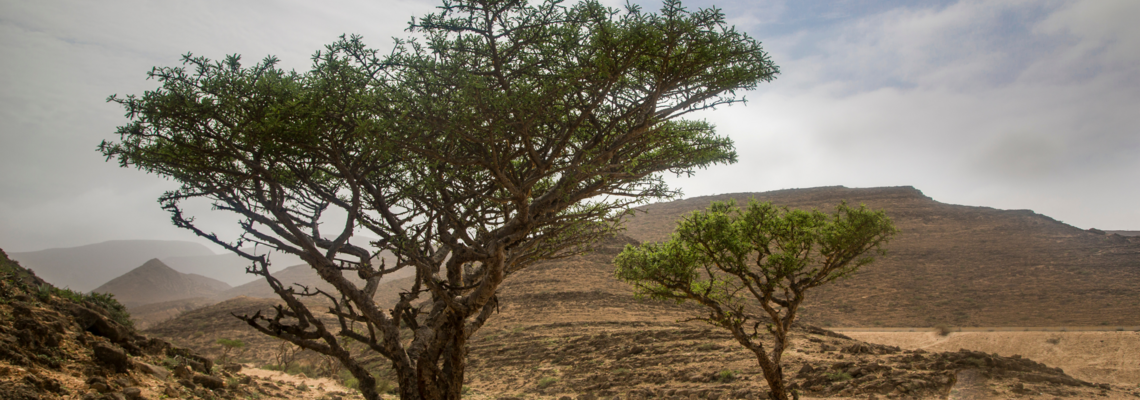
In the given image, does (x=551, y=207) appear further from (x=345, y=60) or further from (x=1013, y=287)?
(x=1013, y=287)

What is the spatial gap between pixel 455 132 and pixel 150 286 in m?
101

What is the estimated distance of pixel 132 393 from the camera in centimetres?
673

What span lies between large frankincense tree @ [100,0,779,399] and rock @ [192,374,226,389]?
3.06 metres

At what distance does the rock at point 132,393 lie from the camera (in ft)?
21.8

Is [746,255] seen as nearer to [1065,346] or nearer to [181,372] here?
[181,372]

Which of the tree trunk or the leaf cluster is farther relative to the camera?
the leaf cluster

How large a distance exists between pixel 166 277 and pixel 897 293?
106797mm

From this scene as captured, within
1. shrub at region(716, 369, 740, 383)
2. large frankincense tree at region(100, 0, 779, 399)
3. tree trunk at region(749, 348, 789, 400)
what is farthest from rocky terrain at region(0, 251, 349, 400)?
shrub at region(716, 369, 740, 383)

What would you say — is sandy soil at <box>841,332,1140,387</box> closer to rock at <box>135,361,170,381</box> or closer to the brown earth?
the brown earth

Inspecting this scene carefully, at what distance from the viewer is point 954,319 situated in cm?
2992

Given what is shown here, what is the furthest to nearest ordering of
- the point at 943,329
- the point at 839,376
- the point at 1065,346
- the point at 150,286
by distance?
the point at 150,286 < the point at 943,329 < the point at 1065,346 < the point at 839,376

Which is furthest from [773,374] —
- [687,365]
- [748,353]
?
[748,353]

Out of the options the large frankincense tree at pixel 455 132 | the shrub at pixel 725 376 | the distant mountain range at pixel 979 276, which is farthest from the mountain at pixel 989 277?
the large frankincense tree at pixel 455 132

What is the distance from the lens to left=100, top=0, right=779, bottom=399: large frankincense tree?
17.4 ft
